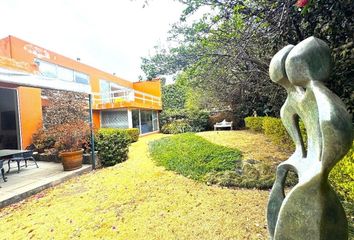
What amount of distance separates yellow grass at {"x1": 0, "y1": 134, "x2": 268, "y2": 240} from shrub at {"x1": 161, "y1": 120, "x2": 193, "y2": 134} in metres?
12.0

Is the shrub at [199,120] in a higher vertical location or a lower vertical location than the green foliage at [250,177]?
higher

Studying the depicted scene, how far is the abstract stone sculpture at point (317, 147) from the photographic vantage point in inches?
44.6

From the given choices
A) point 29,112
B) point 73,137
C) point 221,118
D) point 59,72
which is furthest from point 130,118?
point 73,137

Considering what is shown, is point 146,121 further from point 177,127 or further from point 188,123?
point 188,123

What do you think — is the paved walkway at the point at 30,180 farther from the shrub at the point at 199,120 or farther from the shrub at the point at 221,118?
the shrub at the point at 221,118

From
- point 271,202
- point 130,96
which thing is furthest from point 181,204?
point 130,96

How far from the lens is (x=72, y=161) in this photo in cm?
674

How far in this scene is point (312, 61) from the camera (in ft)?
4.32

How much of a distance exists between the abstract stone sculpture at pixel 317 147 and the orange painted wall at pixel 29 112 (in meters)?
10.7

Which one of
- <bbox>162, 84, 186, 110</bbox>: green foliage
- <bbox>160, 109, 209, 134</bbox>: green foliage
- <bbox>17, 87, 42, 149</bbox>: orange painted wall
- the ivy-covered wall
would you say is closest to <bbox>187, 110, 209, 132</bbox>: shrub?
<bbox>160, 109, 209, 134</bbox>: green foliage

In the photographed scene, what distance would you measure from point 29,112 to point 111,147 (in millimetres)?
4904

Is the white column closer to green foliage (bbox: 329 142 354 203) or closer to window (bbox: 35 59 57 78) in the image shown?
window (bbox: 35 59 57 78)

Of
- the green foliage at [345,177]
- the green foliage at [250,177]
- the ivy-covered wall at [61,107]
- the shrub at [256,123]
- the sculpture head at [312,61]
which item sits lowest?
the green foliage at [250,177]

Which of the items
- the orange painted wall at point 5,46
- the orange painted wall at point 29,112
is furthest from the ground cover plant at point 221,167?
the orange painted wall at point 5,46
